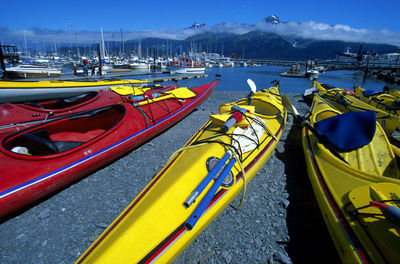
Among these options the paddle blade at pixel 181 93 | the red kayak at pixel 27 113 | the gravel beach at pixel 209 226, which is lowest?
the gravel beach at pixel 209 226

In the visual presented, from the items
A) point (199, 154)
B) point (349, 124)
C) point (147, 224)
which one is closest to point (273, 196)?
point (199, 154)

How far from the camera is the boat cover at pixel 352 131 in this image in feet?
13.7

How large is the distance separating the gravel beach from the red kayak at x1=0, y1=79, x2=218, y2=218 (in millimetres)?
334

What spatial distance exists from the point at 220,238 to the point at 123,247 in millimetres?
1628

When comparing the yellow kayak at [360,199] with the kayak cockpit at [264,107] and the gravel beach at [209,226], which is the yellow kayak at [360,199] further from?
the kayak cockpit at [264,107]

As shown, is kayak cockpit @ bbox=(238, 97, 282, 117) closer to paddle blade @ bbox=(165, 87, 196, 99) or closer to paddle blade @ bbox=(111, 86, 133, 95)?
paddle blade @ bbox=(165, 87, 196, 99)

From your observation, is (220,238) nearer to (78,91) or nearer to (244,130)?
(244,130)

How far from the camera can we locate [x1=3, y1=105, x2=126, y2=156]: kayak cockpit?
412 cm

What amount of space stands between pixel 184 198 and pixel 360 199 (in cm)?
246

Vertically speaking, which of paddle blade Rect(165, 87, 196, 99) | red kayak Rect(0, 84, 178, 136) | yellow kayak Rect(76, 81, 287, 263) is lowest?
yellow kayak Rect(76, 81, 287, 263)

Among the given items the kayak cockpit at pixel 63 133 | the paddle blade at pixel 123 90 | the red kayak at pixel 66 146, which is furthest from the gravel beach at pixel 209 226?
the paddle blade at pixel 123 90

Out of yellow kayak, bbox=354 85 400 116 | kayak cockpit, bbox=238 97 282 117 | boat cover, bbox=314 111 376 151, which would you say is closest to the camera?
boat cover, bbox=314 111 376 151

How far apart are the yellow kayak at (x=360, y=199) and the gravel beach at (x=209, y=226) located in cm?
60

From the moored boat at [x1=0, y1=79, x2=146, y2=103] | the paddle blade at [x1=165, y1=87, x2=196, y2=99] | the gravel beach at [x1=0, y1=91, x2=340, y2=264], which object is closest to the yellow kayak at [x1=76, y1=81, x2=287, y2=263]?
the gravel beach at [x1=0, y1=91, x2=340, y2=264]
